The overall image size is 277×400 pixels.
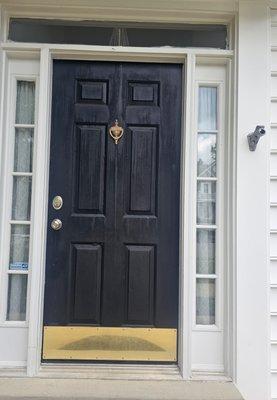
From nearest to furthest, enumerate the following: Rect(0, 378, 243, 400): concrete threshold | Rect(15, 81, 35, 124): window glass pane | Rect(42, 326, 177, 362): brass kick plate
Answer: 1. Rect(0, 378, 243, 400): concrete threshold
2. Rect(42, 326, 177, 362): brass kick plate
3. Rect(15, 81, 35, 124): window glass pane

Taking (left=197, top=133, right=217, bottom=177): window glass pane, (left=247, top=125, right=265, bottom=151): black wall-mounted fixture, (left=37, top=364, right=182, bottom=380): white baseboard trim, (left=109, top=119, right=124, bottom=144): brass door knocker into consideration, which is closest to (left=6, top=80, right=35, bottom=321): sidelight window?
(left=37, top=364, right=182, bottom=380): white baseboard trim

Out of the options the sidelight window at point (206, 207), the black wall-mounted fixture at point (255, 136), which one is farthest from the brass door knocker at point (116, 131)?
the black wall-mounted fixture at point (255, 136)

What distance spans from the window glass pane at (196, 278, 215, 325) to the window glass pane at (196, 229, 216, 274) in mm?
75

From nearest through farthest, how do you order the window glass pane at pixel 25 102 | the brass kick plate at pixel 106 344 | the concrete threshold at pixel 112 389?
the concrete threshold at pixel 112 389
the brass kick plate at pixel 106 344
the window glass pane at pixel 25 102

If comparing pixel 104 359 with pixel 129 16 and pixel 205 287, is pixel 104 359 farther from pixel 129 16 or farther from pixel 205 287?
pixel 129 16

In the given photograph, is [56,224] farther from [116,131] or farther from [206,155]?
[206,155]

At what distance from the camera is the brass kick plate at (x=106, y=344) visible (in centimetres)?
295

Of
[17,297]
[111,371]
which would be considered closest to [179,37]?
[17,297]

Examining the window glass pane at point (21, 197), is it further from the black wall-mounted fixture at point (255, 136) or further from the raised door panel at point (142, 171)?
the black wall-mounted fixture at point (255, 136)

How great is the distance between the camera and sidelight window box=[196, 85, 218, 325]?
3006 mm

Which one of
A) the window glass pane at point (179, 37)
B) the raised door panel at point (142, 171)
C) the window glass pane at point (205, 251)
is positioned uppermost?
the window glass pane at point (179, 37)

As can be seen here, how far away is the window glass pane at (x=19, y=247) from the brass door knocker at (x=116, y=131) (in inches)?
33.2

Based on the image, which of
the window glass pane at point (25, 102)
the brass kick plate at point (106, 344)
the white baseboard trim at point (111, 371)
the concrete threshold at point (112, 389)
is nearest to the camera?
the concrete threshold at point (112, 389)

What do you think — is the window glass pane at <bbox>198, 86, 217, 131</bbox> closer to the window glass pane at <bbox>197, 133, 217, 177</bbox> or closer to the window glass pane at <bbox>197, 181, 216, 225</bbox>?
the window glass pane at <bbox>197, 133, 217, 177</bbox>
